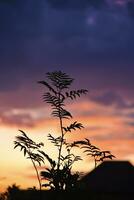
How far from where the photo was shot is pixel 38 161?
384 inches

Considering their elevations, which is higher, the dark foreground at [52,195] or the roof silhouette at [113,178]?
the roof silhouette at [113,178]

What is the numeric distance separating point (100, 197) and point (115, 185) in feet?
75.5

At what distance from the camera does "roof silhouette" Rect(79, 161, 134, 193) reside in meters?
34.0

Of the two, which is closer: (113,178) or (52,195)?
(52,195)

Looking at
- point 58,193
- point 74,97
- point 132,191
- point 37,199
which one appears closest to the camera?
point 58,193

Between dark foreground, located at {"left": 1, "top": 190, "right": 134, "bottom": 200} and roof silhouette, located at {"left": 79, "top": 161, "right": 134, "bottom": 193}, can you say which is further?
roof silhouette, located at {"left": 79, "top": 161, "right": 134, "bottom": 193}

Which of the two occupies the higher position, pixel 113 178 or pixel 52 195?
pixel 113 178

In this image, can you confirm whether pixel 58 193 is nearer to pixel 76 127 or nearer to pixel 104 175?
pixel 76 127

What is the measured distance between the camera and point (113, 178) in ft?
114

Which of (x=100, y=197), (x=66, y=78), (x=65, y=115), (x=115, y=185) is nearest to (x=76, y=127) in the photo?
(x=65, y=115)

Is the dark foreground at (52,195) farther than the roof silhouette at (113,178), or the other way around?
the roof silhouette at (113,178)

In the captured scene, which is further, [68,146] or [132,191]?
[132,191]

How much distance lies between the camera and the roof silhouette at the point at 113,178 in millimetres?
33969

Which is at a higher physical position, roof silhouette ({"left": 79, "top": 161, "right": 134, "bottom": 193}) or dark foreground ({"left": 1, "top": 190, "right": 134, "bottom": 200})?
roof silhouette ({"left": 79, "top": 161, "right": 134, "bottom": 193})
